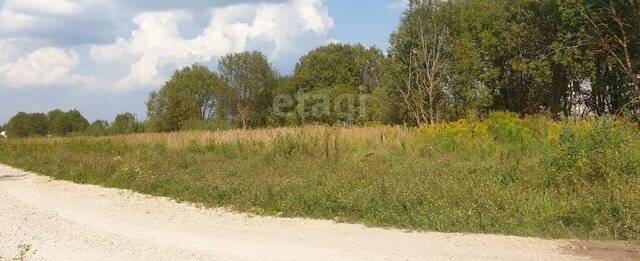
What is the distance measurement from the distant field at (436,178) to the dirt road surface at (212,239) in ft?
2.13

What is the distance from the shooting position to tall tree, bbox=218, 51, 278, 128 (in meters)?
67.8

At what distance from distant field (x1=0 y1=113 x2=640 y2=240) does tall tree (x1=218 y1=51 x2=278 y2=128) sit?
155 ft

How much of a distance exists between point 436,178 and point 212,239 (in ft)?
17.7

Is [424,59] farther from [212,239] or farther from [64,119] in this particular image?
[64,119]

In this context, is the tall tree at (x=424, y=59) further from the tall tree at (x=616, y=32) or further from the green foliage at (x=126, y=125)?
Answer: the green foliage at (x=126, y=125)

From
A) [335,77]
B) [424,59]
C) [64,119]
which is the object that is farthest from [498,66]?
[64,119]

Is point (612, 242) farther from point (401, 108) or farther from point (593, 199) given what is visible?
point (401, 108)

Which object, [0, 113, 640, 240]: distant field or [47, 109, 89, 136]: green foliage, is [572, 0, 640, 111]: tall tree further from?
[47, 109, 89, 136]: green foliage

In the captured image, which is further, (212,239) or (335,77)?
(335,77)

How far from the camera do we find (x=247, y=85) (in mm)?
68250

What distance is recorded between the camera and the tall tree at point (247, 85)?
67.8 metres

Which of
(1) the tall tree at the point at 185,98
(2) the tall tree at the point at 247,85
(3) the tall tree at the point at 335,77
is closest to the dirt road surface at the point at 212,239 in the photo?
(3) the tall tree at the point at 335,77

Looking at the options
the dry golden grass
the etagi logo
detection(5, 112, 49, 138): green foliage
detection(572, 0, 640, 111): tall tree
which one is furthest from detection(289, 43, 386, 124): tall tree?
detection(5, 112, 49, 138): green foliage

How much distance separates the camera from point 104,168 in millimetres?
17859
